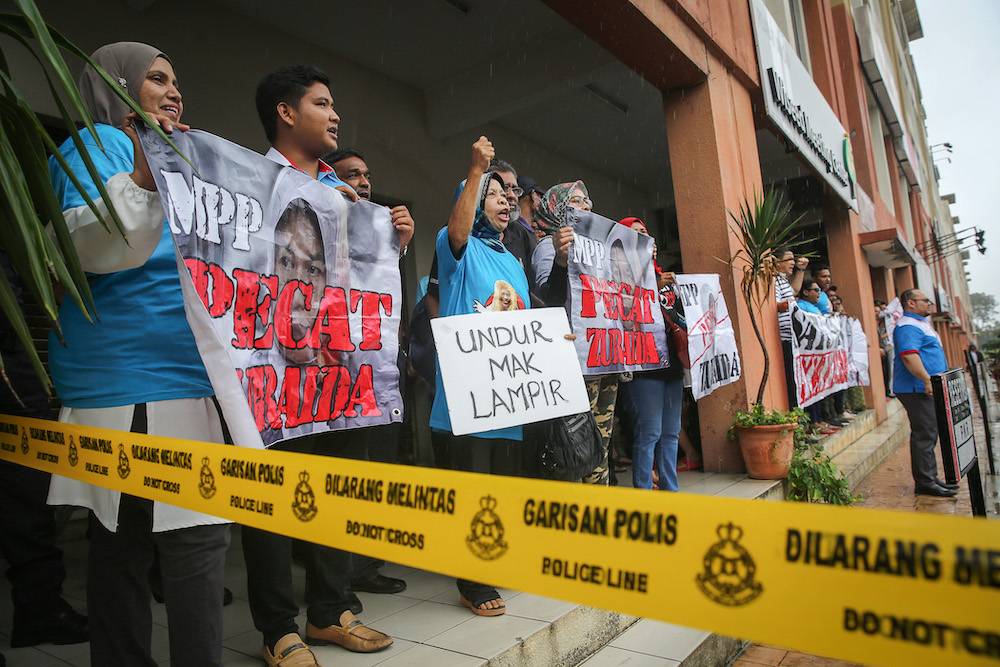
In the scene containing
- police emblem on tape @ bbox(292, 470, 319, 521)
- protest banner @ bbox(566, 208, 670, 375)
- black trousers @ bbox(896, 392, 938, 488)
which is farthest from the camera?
black trousers @ bbox(896, 392, 938, 488)

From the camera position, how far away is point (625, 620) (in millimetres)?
2938

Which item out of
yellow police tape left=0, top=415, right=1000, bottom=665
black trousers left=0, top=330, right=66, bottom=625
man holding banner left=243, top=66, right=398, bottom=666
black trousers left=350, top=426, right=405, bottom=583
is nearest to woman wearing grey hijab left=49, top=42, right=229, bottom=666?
man holding banner left=243, top=66, right=398, bottom=666

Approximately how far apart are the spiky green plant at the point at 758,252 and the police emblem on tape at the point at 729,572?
16.3 ft

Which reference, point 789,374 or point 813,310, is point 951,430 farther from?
point 813,310

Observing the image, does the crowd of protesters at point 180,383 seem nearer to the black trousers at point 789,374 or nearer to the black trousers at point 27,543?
the black trousers at point 27,543

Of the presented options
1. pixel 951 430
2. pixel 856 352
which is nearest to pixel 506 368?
pixel 951 430

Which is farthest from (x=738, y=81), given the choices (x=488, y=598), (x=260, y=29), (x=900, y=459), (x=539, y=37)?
(x=488, y=598)

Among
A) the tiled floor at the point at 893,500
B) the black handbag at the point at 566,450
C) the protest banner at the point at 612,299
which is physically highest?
the protest banner at the point at 612,299

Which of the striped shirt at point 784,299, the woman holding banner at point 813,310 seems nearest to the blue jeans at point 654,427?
the striped shirt at point 784,299

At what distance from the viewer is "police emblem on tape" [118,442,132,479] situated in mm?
1568

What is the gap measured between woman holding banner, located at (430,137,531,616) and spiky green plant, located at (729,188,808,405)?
127 inches

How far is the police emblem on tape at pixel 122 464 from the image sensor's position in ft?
5.15

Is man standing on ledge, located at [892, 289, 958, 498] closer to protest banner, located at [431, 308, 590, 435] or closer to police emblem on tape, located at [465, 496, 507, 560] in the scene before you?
protest banner, located at [431, 308, 590, 435]

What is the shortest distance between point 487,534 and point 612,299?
2.97 m
